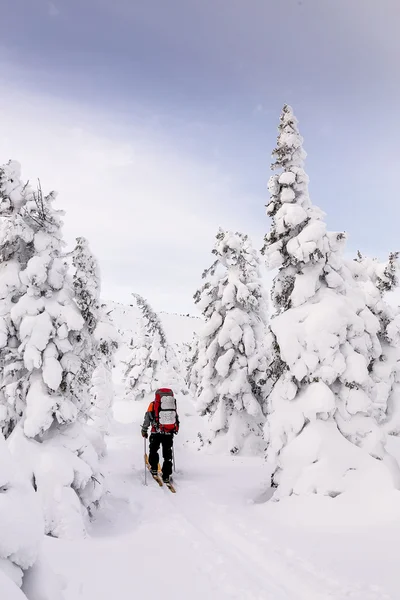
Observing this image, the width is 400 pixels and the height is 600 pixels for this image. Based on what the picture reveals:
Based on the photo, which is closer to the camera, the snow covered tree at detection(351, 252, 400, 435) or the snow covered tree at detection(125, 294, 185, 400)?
the snow covered tree at detection(351, 252, 400, 435)

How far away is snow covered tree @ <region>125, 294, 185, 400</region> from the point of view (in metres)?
34.4

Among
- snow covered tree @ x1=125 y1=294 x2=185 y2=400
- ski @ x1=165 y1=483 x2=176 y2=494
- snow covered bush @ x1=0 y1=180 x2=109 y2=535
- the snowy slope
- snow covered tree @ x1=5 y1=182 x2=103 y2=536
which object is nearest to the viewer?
the snowy slope

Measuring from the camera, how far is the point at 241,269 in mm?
21156

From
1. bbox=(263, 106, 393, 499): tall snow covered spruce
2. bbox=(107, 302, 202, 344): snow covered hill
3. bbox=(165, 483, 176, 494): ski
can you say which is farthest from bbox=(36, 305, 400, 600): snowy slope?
bbox=(107, 302, 202, 344): snow covered hill

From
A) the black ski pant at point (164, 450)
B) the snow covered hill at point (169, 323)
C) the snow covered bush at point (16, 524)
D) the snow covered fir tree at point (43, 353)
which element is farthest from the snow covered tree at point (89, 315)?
the snow covered hill at point (169, 323)

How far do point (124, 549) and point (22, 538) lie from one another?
3.84m

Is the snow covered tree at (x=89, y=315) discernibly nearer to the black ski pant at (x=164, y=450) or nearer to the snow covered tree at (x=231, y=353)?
the black ski pant at (x=164, y=450)

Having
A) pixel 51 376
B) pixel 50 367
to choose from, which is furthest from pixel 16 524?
pixel 50 367

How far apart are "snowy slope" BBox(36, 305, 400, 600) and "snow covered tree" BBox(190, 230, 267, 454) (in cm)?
676

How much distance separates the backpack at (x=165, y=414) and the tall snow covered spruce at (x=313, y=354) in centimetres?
310

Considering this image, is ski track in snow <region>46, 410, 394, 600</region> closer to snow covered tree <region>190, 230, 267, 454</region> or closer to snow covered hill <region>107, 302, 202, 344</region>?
snow covered tree <region>190, 230, 267, 454</region>

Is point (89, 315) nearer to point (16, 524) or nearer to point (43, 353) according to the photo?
point (43, 353)

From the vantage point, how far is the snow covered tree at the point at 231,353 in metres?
19.4

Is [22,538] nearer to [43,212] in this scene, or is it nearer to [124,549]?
[124,549]
